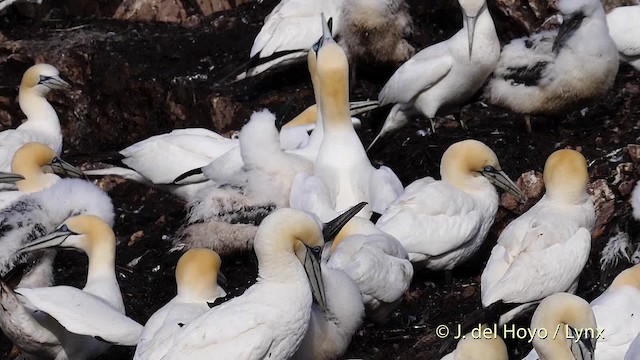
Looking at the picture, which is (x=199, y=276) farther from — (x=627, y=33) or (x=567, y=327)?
(x=627, y=33)

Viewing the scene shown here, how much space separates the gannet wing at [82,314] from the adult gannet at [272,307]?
0.88 meters

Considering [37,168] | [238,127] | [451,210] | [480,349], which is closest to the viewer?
[480,349]

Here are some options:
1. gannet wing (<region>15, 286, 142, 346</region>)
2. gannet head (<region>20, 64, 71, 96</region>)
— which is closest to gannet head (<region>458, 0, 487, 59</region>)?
gannet head (<region>20, 64, 71, 96</region>)

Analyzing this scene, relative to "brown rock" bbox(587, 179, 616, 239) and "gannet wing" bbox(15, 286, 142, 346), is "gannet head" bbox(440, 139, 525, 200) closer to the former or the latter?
"brown rock" bbox(587, 179, 616, 239)

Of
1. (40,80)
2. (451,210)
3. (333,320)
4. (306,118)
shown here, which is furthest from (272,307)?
(40,80)

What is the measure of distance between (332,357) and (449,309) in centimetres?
101

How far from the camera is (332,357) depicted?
644cm

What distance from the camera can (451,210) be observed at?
24.5ft

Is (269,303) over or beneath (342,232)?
over

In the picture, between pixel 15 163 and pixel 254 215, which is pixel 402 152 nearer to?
pixel 254 215

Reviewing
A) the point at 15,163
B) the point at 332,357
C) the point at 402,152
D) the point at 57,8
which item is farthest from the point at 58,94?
the point at 332,357

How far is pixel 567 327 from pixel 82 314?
2346mm

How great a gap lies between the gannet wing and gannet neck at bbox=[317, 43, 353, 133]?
215cm

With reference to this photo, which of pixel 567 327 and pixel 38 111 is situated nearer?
pixel 567 327
